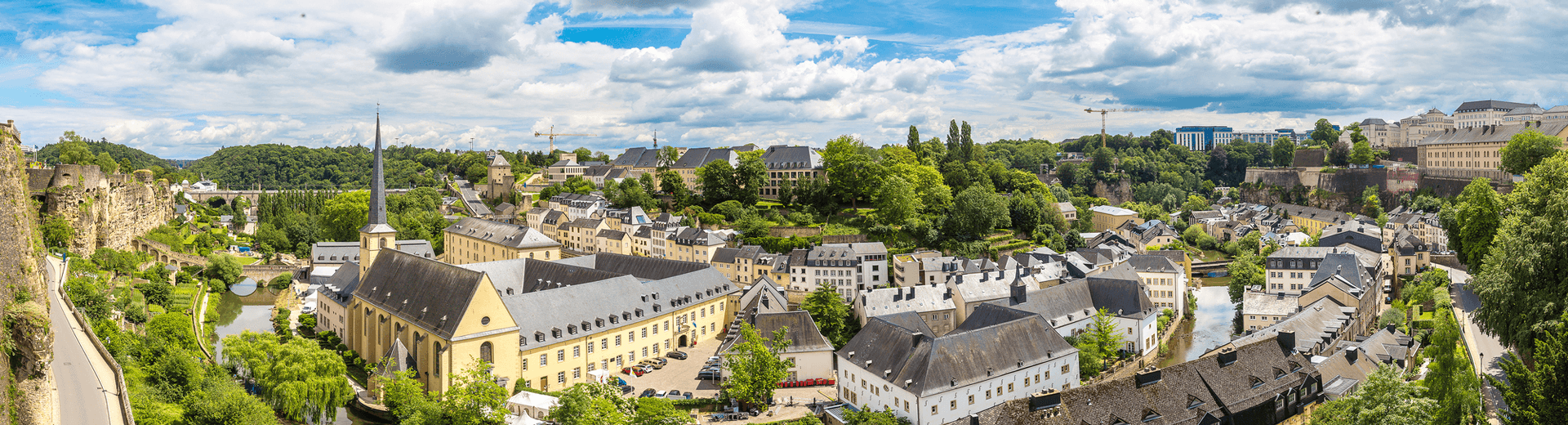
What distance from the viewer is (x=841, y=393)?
34812mm

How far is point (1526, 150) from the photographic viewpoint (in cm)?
6406

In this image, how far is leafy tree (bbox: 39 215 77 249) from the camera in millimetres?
43969

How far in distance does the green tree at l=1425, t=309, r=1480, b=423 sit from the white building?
1283cm

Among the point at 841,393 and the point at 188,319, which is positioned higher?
the point at 188,319

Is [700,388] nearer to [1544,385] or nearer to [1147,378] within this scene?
[1147,378]

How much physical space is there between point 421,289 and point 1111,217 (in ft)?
251

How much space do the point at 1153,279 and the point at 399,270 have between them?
4411 cm

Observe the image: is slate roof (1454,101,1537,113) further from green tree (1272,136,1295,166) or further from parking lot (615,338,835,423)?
parking lot (615,338,835,423)

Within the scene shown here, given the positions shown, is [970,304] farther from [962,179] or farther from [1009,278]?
[962,179]

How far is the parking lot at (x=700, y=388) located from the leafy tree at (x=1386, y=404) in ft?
58.3

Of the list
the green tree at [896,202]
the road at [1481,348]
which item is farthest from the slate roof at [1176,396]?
the green tree at [896,202]

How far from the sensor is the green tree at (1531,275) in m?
24.9

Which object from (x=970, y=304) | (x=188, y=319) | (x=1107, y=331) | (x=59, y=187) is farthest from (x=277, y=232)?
(x=1107, y=331)

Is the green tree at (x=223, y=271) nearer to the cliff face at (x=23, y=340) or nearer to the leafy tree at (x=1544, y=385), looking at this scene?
the cliff face at (x=23, y=340)
